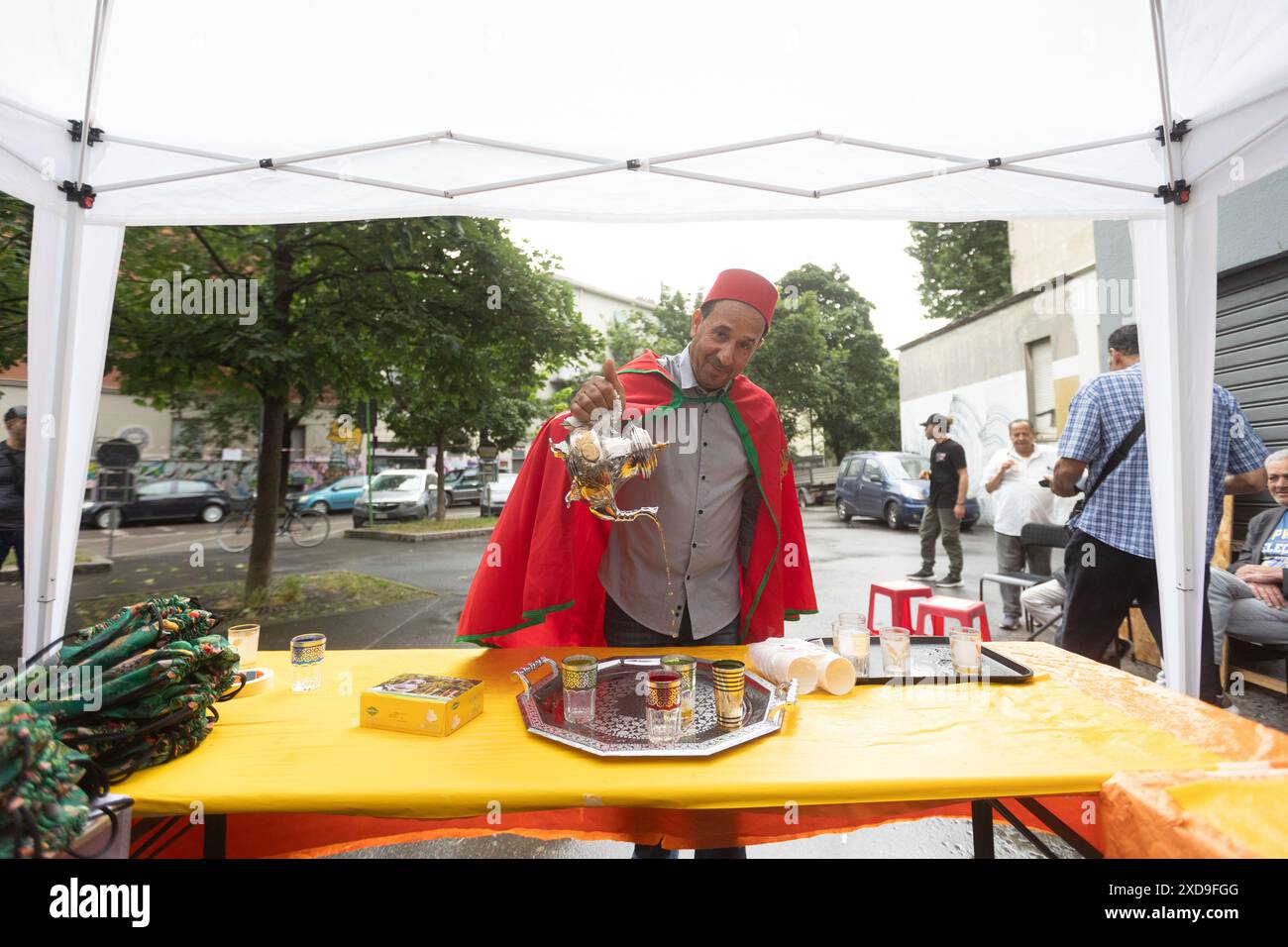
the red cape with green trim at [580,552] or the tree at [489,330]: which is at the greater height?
the tree at [489,330]

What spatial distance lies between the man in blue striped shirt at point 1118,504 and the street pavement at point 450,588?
111cm

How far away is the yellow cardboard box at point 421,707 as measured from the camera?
151 centimetres

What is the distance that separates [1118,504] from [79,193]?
483 cm

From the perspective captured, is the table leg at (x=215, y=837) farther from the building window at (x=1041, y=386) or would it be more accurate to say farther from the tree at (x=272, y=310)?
the building window at (x=1041, y=386)

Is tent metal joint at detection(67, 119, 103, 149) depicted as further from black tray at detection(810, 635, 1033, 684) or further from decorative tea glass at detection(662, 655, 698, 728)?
black tray at detection(810, 635, 1033, 684)

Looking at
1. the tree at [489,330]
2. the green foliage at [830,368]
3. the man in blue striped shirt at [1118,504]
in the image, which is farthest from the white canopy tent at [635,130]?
the green foliage at [830,368]

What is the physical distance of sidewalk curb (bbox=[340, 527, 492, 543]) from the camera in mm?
12977

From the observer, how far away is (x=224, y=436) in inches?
702

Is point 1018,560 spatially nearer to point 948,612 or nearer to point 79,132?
point 948,612

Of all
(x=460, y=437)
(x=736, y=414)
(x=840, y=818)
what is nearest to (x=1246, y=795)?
(x=840, y=818)

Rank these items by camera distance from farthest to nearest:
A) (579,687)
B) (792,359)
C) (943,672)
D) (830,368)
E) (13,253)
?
1. (830,368)
2. (792,359)
3. (13,253)
4. (943,672)
5. (579,687)

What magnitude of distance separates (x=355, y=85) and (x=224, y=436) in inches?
739

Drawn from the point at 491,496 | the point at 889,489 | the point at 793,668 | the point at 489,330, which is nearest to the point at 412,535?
the point at 491,496

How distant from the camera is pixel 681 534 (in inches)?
86.3
